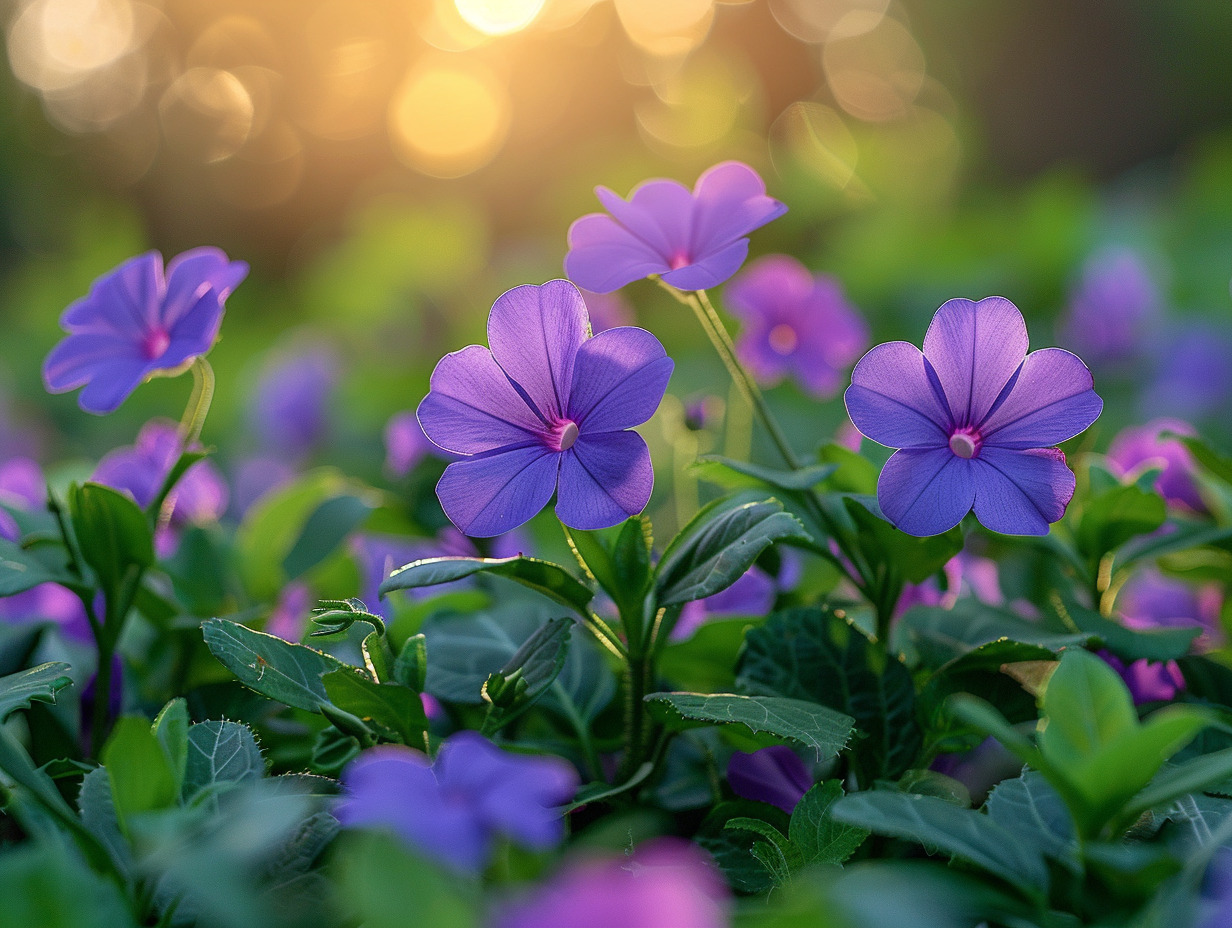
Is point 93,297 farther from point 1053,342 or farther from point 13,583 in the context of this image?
point 1053,342

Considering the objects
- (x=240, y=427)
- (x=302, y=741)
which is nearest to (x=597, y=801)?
(x=302, y=741)

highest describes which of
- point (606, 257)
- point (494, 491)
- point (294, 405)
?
point (606, 257)

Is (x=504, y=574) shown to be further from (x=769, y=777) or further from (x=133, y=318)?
(x=133, y=318)

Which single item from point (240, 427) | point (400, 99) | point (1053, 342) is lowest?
point (240, 427)

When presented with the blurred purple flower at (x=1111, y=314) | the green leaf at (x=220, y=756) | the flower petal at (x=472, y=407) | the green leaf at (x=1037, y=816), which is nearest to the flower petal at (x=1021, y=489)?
the green leaf at (x=1037, y=816)

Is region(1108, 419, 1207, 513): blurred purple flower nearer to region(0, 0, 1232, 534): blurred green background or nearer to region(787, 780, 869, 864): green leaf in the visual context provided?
region(787, 780, 869, 864): green leaf

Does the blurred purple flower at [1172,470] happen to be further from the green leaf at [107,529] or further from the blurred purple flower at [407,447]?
the green leaf at [107,529]

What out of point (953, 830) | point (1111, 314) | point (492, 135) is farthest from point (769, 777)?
point (492, 135)
